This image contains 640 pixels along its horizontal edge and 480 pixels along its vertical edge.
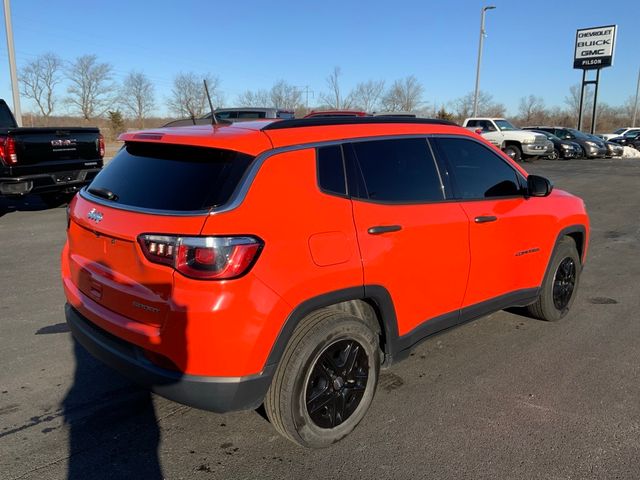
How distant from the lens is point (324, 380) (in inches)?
110

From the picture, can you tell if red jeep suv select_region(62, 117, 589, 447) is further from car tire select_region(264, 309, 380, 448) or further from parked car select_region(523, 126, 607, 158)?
parked car select_region(523, 126, 607, 158)

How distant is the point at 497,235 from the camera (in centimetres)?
371

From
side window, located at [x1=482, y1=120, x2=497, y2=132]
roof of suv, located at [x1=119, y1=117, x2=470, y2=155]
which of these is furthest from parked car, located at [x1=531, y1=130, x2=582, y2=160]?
roof of suv, located at [x1=119, y1=117, x2=470, y2=155]

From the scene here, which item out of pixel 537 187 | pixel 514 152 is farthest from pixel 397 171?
pixel 514 152

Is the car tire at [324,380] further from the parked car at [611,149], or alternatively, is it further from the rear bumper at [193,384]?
the parked car at [611,149]

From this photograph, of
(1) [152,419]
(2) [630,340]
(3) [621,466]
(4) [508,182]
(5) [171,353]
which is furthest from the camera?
(2) [630,340]

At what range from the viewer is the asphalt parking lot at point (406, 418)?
268 cm

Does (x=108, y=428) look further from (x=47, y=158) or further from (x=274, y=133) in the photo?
(x=47, y=158)

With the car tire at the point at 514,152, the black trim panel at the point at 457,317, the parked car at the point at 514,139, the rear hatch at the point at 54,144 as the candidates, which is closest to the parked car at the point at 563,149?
the parked car at the point at 514,139

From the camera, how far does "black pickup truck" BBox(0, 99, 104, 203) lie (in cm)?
827

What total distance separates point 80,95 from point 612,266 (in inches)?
2716

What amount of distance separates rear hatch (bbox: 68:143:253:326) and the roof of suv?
0.16ft

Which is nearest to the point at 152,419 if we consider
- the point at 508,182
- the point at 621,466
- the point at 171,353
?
the point at 171,353

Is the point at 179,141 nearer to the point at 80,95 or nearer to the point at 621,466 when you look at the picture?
the point at 621,466
